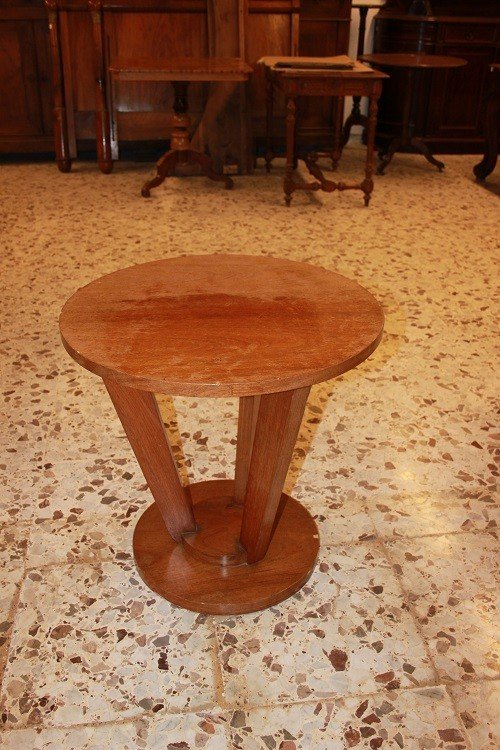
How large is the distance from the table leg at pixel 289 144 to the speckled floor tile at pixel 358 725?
3.04m

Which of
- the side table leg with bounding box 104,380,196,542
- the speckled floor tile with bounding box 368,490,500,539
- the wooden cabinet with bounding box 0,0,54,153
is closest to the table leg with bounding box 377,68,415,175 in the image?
the wooden cabinet with bounding box 0,0,54,153

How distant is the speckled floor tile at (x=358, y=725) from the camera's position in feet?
3.94

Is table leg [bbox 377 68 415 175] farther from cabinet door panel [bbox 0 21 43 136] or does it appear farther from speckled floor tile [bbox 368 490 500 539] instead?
speckled floor tile [bbox 368 490 500 539]

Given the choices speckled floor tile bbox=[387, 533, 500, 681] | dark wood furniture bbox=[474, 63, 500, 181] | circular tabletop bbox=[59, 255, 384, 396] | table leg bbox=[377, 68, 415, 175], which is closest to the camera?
circular tabletop bbox=[59, 255, 384, 396]

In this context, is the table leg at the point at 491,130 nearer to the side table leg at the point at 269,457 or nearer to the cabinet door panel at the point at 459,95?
the cabinet door panel at the point at 459,95

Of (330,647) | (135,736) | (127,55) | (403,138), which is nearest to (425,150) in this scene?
(403,138)

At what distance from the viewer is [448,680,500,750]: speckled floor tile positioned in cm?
121

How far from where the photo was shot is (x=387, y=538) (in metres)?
1.65

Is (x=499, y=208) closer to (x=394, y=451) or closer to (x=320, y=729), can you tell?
(x=394, y=451)

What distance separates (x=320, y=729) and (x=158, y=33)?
412 centimetres

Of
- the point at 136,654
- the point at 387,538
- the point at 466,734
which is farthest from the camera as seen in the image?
the point at 387,538

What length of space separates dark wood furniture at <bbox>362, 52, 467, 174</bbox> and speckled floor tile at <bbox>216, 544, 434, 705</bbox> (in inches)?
142

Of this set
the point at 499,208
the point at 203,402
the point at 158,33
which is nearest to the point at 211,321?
the point at 203,402

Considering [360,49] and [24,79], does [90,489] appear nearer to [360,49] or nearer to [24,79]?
[24,79]
